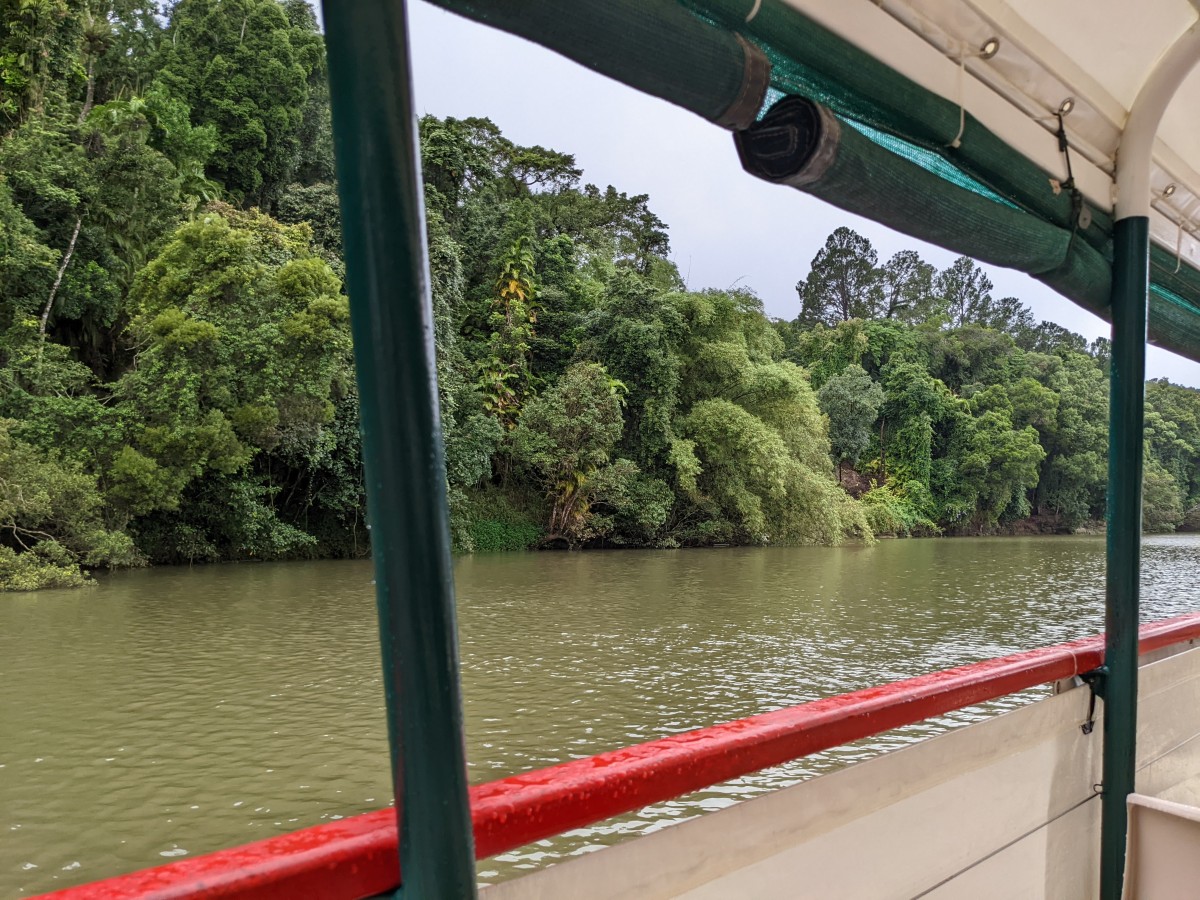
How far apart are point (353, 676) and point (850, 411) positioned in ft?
75.7

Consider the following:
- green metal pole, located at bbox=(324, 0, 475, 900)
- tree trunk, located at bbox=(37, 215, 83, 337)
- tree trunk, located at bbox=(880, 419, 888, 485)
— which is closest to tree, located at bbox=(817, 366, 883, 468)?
tree trunk, located at bbox=(880, 419, 888, 485)

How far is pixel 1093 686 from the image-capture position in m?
1.49

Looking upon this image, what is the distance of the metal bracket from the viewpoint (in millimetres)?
1480

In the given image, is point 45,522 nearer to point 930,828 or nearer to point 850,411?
point 930,828

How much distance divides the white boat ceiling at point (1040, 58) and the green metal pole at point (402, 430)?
65 cm

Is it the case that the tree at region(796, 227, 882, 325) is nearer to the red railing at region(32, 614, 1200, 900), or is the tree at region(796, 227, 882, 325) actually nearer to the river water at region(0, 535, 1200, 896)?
the river water at region(0, 535, 1200, 896)

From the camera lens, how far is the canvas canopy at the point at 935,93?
32.0 inches

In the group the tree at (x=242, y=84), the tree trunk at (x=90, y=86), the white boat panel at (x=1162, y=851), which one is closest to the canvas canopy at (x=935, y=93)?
the white boat panel at (x=1162, y=851)

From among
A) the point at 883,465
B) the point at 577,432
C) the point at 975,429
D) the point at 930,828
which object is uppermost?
the point at 930,828

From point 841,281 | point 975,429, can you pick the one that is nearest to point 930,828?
point 975,429

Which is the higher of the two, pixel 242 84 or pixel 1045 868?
pixel 242 84

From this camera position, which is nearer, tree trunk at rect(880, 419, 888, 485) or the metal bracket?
the metal bracket

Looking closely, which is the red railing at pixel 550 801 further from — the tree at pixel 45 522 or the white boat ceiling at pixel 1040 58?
the tree at pixel 45 522

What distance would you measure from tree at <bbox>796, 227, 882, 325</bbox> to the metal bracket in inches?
1476
